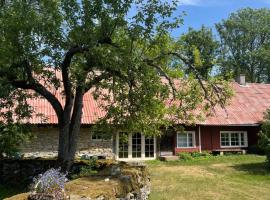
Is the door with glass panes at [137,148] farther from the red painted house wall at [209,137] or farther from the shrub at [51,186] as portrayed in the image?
the shrub at [51,186]

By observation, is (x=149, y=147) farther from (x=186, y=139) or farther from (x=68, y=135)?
(x=68, y=135)

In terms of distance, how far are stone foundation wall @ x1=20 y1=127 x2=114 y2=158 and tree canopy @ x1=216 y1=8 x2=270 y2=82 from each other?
3313 cm

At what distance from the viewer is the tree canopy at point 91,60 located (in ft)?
37.3

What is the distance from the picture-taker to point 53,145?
904 inches

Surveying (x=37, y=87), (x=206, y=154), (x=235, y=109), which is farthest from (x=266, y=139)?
(x=37, y=87)

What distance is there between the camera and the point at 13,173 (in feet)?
49.6

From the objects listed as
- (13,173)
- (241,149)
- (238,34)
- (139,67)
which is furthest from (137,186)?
(238,34)

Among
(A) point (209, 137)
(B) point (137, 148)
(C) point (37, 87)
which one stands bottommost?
(B) point (137, 148)

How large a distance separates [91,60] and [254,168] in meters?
11.3

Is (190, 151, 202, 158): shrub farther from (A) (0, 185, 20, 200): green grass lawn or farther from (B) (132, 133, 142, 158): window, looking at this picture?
(A) (0, 185, 20, 200): green grass lawn

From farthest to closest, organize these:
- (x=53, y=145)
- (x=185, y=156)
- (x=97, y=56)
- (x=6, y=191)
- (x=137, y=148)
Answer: (x=137, y=148) < (x=185, y=156) < (x=53, y=145) < (x=6, y=191) < (x=97, y=56)

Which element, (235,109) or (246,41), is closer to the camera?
(235,109)

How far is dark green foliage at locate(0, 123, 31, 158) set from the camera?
13.9 metres

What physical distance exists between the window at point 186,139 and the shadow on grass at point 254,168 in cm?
564
